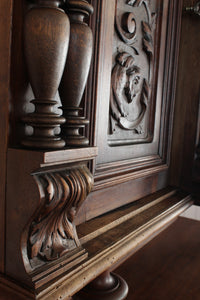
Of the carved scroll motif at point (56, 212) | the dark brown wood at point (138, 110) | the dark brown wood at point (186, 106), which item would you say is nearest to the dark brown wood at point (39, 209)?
the carved scroll motif at point (56, 212)

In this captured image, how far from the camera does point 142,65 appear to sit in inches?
26.8

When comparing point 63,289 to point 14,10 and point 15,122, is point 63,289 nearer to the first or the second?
point 15,122

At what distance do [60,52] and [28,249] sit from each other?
9.5 inches

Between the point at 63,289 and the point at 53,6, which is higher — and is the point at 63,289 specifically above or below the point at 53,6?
below

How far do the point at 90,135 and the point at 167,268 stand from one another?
424 mm

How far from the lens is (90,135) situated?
0.53 metres

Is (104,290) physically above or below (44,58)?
below

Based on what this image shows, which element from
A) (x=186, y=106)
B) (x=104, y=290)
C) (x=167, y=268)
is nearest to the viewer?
(x=104, y=290)

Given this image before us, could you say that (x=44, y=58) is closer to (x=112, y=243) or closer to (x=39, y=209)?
(x=39, y=209)

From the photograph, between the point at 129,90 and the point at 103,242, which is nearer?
the point at 103,242

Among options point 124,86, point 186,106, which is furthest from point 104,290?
point 186,106

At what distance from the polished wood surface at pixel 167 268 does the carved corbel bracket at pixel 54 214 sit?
30 centimetres

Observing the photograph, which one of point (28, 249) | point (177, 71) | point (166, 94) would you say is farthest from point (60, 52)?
point (177, 71)

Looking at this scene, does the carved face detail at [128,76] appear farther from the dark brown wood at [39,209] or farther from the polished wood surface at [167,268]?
the polished wood surface at [167,268]
